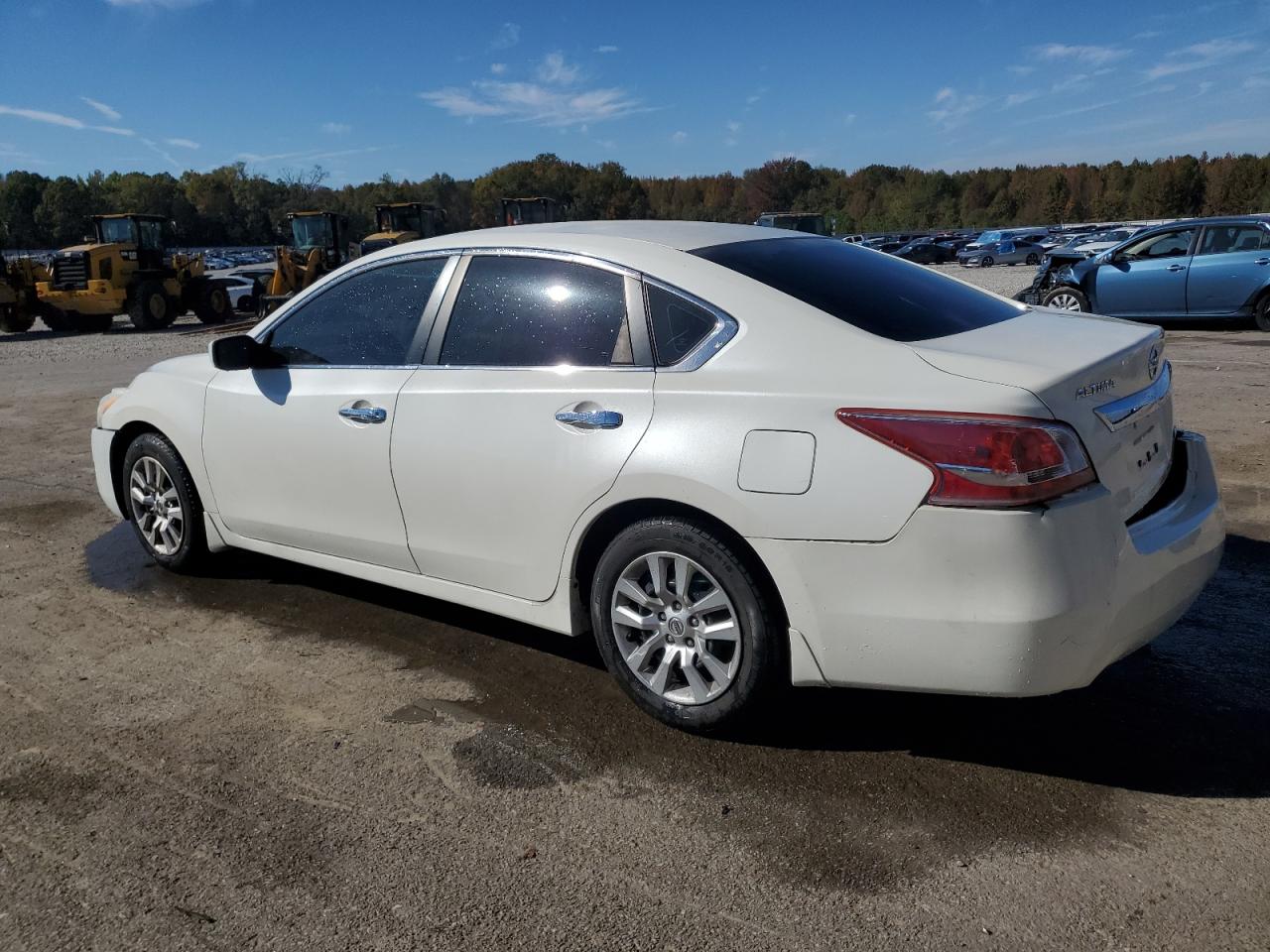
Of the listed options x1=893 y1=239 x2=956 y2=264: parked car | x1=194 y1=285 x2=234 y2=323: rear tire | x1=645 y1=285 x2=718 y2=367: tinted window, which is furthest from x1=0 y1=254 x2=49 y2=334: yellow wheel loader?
x1=893 y1=239 x2=956 y2=264: parked car

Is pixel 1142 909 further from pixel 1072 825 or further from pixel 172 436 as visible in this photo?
pixel 172 436

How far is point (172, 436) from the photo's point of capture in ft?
16.2

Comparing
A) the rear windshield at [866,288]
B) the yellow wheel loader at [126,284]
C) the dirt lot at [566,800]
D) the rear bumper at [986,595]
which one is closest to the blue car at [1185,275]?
the dirt lot at [566,800]

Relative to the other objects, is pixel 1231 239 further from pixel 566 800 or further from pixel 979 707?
pixel 566 800

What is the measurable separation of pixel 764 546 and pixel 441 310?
5.69ft

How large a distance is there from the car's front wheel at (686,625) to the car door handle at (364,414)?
1.14 metres

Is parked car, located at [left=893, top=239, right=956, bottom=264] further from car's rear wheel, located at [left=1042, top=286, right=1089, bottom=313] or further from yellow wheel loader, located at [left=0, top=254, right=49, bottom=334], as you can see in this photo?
yellow wheel loader, located at [left=0, top=254, right=49, bottom=334]

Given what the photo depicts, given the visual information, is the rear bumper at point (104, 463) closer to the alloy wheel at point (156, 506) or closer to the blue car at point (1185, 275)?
the alloy wheel at point (156, 506)

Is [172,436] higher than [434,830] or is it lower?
higher

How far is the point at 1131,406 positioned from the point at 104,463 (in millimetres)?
4838

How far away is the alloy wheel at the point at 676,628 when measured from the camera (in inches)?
127

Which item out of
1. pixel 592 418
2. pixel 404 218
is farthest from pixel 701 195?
pixel 592 418

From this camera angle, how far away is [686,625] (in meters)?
3.30

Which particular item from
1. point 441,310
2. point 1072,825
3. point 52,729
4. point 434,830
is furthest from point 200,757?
point 1072,825
